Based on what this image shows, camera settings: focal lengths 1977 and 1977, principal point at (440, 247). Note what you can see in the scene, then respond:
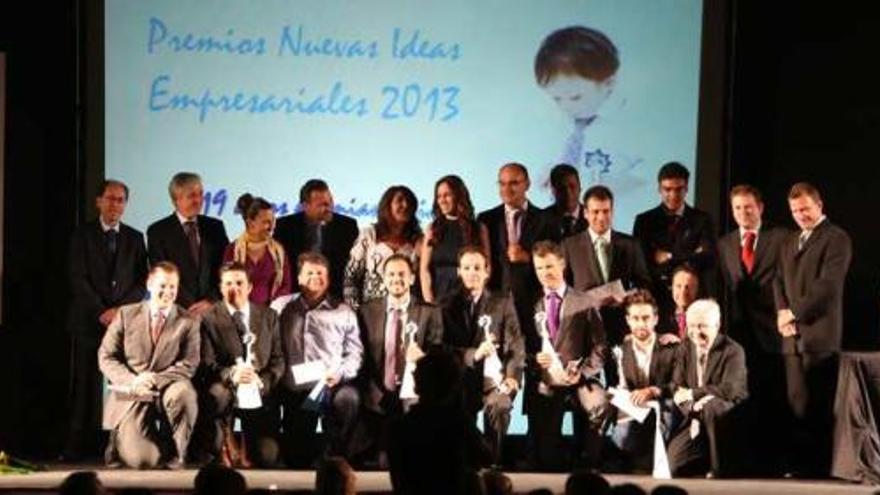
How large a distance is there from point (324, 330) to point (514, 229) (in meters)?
1.13

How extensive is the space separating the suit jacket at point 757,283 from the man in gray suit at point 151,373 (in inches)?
102

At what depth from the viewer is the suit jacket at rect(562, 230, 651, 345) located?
957 cm

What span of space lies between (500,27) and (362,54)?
28.6 inches

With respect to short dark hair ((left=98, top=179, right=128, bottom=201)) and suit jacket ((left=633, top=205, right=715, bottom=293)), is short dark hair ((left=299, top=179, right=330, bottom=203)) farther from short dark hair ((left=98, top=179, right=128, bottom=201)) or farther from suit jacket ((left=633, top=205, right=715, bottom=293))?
suit jacket ((left=633, top=205, right=715, bottom=293))

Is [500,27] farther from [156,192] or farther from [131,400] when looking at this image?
[131,400]

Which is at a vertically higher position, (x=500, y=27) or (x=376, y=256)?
(x=500, y=27)

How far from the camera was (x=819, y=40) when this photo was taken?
10406mm

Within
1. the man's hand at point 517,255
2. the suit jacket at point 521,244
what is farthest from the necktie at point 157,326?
the man's hand at point 517,255

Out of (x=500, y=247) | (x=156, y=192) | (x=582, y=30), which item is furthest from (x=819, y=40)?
(x=156, y=192)

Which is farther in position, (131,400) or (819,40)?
(819,40)

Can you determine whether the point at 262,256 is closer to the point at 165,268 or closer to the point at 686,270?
the point at 165,268

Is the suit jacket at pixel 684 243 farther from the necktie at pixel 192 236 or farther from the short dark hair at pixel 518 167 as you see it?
the necktie at pixel 192 236

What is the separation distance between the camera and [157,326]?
927cm

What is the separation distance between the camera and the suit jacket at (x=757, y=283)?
951 cm
